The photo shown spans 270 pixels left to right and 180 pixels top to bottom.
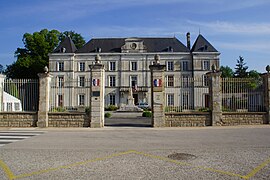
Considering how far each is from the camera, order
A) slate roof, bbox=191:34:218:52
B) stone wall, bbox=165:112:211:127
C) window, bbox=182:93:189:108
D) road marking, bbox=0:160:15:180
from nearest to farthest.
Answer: road marking, bbox=0:160:15:180 → stone wall, bbox=165:112:211:127 → window, bbox=182:93:189:108 → slate roof, bbox=191:34:218:52

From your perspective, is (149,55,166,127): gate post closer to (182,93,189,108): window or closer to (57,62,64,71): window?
(182,93,189,108): window

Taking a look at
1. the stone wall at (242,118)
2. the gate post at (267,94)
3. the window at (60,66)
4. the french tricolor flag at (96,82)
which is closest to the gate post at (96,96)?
the french tricolor flag at (96,82)

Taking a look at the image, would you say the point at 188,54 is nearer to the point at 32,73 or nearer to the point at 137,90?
the point at 137,90

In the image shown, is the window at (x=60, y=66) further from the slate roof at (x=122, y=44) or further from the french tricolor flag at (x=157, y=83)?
the french tricolor flag at (x=157, y=83)

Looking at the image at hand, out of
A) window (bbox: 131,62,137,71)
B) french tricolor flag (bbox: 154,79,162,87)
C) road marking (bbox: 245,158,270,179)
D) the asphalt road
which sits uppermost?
window (bbox: 131,62,137,71)

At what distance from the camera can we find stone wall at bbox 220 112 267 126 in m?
12.6

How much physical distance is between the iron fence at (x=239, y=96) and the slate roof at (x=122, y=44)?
30113 millimetres

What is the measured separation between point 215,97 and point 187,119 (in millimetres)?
2033

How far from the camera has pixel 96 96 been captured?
12.6m

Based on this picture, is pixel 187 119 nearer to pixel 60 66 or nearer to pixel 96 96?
pixel 96 96

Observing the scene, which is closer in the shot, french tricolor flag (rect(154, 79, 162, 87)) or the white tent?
french tricolor flag (rect(154, 79, 162, 87))

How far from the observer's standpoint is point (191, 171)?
485cm

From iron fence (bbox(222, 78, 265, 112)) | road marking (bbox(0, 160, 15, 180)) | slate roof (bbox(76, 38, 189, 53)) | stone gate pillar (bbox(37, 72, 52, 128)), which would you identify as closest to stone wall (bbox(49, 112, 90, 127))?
stone gate pillar (bbox(37, 72, 52, 128))

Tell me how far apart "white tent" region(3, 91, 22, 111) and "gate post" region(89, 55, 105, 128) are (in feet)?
15.2
